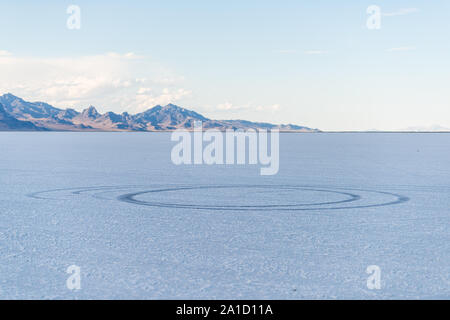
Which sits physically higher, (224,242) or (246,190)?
(224,242)

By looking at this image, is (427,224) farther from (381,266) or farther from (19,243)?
(19,243)

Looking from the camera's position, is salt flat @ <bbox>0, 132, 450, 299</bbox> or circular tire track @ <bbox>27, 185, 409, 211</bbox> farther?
circular tire track @ <bbox>27, 185, 409, 211</bbox>

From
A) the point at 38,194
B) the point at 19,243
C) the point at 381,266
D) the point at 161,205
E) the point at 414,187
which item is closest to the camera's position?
the point at 381,266

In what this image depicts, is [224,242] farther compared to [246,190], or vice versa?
[246,190]

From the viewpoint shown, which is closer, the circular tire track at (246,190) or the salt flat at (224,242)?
the salt flat at (224,242)

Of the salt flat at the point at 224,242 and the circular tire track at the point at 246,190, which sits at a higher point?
the salt flat at the point at 224,242

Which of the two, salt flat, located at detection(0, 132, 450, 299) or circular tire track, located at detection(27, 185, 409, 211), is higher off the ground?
salt flat, located at detection(0, 132, 450, 299)

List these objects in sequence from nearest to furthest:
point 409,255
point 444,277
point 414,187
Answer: point 444,277, point 409,255, point 414,187
